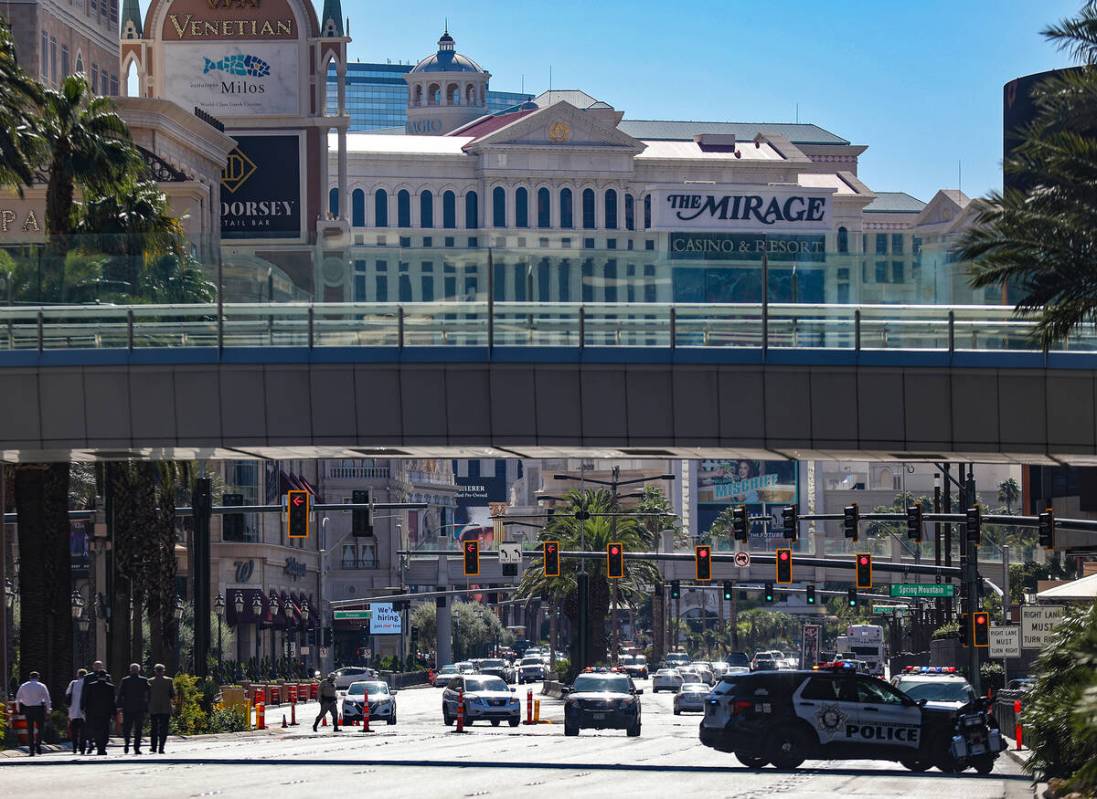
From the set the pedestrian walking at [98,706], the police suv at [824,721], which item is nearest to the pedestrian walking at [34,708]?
the pedestrian walking at [98,706]

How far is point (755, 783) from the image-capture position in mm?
32781

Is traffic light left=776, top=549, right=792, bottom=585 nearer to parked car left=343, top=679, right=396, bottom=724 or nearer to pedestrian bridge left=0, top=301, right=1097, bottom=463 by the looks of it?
parked car left=343, top=679, right=396, bottom=724

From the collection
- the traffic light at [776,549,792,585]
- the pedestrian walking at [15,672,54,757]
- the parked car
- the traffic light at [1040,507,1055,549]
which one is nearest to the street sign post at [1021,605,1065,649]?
the traffic light at [1040,507,1055,549]

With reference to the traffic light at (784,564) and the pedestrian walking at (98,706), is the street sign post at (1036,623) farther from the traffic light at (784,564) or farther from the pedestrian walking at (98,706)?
the traffic light at (784,564)

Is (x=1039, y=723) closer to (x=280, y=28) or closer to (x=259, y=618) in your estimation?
(x=259, y=618)

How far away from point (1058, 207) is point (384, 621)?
103489 mm

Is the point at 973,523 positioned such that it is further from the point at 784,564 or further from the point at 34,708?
the point at 34,708

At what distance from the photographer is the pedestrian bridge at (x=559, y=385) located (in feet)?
134

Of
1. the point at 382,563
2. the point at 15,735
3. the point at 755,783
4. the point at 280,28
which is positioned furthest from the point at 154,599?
the point at 382,563

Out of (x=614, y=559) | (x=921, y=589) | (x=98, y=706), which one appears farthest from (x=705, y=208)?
(x=98, y=706)

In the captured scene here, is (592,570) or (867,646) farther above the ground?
(592,570)

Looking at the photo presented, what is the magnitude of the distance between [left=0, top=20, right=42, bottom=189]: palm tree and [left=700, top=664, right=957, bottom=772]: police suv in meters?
20.2

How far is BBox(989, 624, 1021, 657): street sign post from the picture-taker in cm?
5241

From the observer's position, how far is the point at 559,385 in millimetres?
41000
